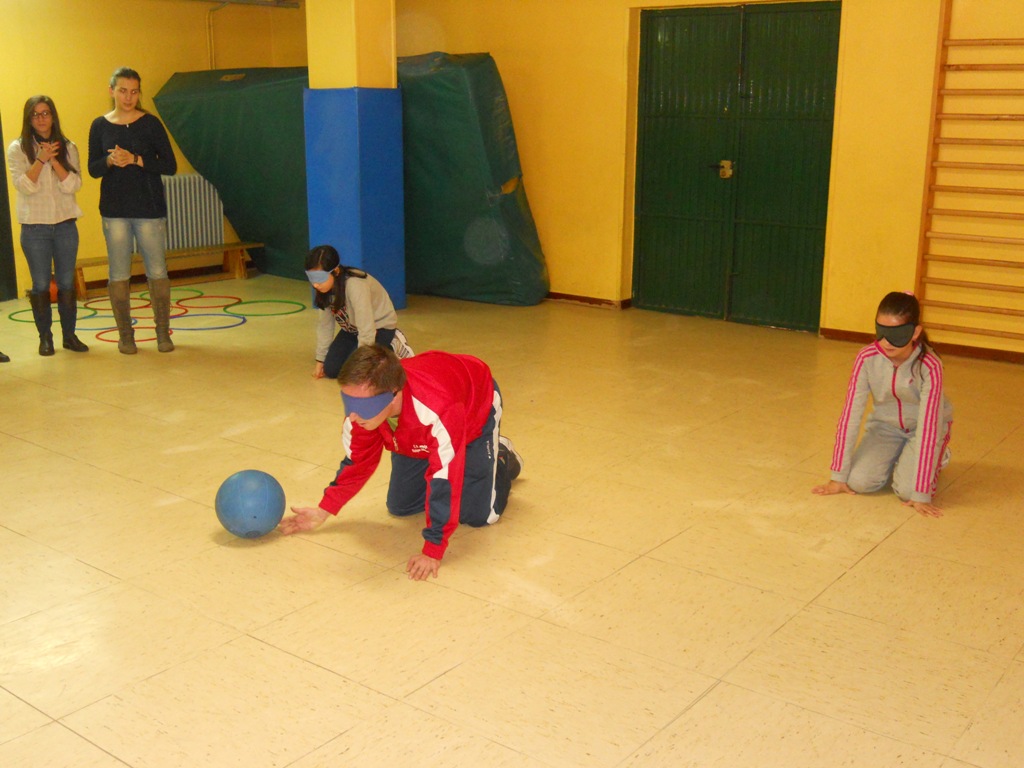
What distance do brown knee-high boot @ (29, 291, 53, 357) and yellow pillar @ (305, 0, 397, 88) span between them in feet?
8.25

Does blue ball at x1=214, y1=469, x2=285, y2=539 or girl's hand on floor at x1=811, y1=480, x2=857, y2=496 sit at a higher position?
blue ball at x1=214, y1=469, x2=285, y2=539

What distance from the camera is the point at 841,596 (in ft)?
11.0

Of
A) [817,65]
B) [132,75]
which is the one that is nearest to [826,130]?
[817,65]

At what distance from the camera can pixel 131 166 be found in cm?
608

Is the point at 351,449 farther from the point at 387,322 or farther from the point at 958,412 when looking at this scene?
the point at 958,412

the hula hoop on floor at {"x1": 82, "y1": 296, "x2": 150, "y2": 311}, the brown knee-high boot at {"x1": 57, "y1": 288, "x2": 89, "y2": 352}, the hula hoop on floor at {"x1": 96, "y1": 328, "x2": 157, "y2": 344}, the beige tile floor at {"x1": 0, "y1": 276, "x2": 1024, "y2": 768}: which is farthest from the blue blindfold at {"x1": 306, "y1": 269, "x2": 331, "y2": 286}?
the hula hoop on floor at {"x1": 82, "y1": 296, "x2": 150, "y2": 311}

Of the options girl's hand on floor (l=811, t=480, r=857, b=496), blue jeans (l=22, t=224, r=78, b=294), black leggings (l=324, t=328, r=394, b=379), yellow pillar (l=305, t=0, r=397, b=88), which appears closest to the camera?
girl's hand on floor (l=811, t=480, r=857, b=496)

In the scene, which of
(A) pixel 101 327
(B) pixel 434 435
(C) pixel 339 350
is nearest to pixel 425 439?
(B) pixel 434 435

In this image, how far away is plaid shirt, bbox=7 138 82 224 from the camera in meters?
6.03

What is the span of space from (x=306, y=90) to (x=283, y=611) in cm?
531

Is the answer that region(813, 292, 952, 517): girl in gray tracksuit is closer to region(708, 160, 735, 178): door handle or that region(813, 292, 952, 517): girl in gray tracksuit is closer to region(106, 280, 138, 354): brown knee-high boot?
region(708, 160, 735, 178): door handle

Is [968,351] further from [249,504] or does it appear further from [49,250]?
[49,250]

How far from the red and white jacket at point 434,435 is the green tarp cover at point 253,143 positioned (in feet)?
17.1

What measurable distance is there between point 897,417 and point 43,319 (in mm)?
4897
